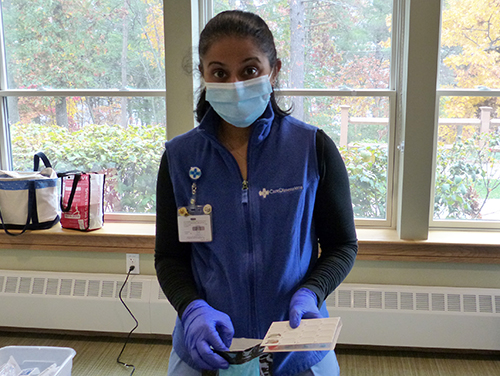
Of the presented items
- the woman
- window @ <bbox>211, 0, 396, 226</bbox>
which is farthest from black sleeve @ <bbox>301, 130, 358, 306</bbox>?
window @ <bbox>211, 0, 396, 226</bbox>

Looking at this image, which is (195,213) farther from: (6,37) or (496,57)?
(6,37)

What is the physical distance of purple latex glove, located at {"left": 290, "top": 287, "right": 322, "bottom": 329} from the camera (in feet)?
3.23

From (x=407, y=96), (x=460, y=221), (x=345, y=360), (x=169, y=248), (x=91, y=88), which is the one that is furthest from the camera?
(x=91, y=88)

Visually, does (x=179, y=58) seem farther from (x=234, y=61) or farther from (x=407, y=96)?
(x=234, y=61)

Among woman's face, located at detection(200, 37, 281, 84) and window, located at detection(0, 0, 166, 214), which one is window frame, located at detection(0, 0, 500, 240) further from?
woman's face, located at detection(200, 37, 281, 84)

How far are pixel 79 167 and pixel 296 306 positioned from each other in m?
2.12

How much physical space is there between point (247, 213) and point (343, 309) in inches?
58.8

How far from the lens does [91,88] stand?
270 centimetres

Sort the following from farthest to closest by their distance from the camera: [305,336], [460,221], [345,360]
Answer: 1. [460,221]
2. [345,360]
3. [305,336]

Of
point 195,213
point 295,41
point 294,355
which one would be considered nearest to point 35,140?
point 295,41

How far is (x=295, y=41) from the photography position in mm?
2490

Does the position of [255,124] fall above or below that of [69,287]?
above

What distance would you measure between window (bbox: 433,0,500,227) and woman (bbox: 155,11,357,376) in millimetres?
1568

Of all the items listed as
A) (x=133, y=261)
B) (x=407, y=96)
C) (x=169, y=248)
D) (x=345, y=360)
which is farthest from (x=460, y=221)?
(x=169, y=248)
